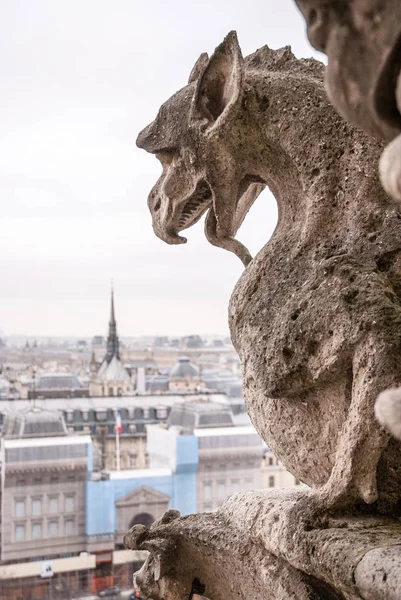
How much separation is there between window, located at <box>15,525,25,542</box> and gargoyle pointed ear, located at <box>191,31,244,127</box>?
129 inches

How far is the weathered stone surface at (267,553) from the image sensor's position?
1.04 m

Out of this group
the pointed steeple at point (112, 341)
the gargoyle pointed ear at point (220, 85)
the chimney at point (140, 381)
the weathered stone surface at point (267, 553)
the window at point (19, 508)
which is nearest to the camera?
the weathered stone surface at point (267, 553)

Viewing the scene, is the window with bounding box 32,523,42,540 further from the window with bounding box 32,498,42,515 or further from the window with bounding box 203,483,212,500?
the window with bounding box 203,483,212,500

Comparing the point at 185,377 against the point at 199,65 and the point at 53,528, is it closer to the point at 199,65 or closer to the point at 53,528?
the point at 53,528

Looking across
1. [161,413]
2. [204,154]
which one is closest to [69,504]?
[161,413]

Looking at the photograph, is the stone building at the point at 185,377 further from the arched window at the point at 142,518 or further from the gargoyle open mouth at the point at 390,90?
the gargoyle open mouth at the point at 390,90

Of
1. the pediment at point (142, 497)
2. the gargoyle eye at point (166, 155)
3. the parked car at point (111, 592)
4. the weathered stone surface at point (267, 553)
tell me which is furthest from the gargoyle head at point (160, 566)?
the pediment at point (142, 497)

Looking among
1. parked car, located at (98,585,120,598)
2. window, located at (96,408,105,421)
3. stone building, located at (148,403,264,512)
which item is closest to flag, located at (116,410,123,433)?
window, located at (96,408,105,421)

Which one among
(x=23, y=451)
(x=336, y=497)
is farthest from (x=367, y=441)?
(x=23, y=451)

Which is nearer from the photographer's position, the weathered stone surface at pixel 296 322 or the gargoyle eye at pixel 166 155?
the weathered stone surface at pixel 296 322

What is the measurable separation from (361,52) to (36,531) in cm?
386

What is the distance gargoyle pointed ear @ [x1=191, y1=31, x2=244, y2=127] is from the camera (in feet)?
4.21

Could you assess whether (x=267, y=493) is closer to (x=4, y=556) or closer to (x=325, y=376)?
(x=325, y=376)

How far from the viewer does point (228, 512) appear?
1.43 metres
